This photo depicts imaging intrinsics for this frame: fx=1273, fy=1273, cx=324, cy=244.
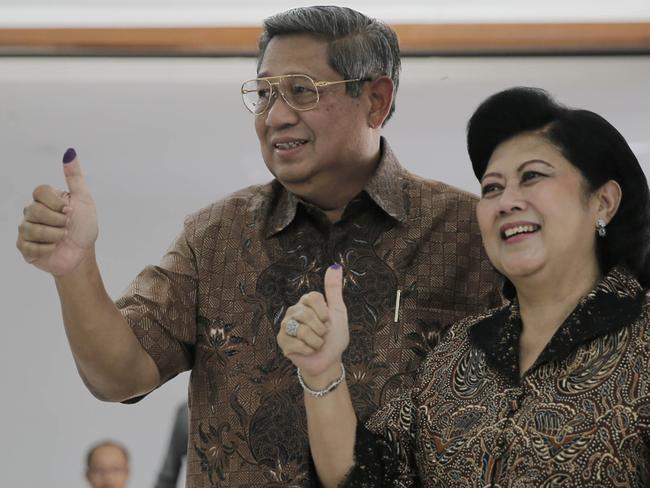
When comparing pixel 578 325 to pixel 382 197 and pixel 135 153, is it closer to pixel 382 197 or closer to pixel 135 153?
pixel 382 197

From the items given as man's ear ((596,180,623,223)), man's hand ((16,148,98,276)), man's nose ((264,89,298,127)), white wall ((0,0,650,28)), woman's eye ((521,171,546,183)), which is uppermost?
white wall ((0,0,650,28))

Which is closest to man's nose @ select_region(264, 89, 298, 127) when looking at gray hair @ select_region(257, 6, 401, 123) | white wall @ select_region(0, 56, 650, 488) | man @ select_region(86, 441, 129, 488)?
gray hair @ select_region(257, 6, 401, 123)

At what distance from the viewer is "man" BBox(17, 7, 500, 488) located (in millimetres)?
2430

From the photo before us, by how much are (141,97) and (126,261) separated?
0.66 m

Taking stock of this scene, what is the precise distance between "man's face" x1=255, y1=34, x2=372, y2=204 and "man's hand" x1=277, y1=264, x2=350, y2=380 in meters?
0.40

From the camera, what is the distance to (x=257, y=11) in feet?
15.2

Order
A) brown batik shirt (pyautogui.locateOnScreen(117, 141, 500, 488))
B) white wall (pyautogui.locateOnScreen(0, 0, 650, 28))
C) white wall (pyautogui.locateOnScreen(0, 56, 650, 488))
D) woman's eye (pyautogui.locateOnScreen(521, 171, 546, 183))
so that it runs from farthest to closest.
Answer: white wall (pyautogui.locateOnScreen(0, 56, 650, 488)) → white wall (pyautogui.locateOnScreen(0, 0, 650, 28)) → brown batik shirt (pyautogui.locateOnScreen(117, 141, 500, 488)) → woman's eye (pyautogui.locateOnScreen(521, 171, 546, 183))

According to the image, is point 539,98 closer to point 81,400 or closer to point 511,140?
point 511,140

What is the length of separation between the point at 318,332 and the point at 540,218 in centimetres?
42

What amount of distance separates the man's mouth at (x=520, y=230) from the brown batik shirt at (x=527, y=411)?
14cm

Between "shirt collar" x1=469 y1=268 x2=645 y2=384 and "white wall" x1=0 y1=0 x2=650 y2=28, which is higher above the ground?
"white wall" x1=0 y1=0 x2=650 y2=28

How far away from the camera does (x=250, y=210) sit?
8.54 feet

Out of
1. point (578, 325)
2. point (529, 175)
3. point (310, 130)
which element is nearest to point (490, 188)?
point (529, 175)

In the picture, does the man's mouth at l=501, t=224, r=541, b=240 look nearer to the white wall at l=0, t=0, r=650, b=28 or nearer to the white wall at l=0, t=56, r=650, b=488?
the white wall at l=0, t=0, r=650, b=28
